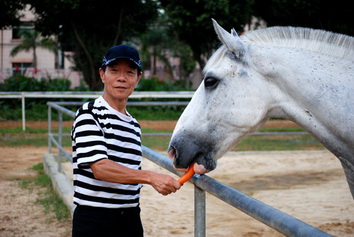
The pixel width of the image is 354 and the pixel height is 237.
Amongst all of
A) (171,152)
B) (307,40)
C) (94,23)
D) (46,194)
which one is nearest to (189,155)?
(171,152)

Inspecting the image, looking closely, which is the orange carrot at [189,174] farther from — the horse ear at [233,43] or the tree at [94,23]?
the tree at [94,23]

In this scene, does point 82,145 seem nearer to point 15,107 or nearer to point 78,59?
point 15,107

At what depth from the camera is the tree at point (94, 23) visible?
16.5m

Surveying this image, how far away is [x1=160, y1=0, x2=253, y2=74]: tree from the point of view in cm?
1647

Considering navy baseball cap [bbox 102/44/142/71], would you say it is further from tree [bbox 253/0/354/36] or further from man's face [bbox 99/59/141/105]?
tree [bbox 253/0/354/36]

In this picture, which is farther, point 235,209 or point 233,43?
point 235,209

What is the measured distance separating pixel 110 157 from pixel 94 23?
15604mm

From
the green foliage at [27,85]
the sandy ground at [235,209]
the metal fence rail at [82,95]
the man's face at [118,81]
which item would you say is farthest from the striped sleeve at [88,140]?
the green foliage at [27,85]

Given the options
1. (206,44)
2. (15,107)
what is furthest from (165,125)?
(206,44)

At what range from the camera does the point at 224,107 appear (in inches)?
92.7

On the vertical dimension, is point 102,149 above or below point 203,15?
below

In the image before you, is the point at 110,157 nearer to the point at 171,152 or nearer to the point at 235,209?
the point at 171,152

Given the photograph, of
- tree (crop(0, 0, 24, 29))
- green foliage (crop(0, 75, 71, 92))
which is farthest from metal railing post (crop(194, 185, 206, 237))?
tree (crop(0, 0, 24, 29))

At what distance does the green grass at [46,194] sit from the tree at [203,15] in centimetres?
996
